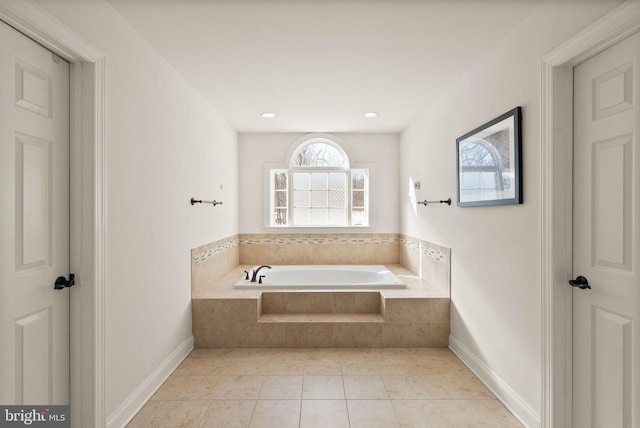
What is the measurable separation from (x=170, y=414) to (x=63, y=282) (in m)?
1.02

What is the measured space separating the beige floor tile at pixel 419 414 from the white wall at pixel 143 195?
1598 mm

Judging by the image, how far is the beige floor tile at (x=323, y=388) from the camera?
7.02ft

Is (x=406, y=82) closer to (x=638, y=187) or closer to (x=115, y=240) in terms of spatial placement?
(x=638, y=187)

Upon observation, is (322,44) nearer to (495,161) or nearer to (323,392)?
(495,161)

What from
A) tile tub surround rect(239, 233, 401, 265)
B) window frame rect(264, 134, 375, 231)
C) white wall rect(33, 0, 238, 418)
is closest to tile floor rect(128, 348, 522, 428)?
white wall rect(33, 0, 238, 418)

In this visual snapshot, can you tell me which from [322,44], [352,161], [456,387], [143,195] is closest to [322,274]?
[352,161]

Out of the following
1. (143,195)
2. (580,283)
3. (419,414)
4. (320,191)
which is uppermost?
(320,191)

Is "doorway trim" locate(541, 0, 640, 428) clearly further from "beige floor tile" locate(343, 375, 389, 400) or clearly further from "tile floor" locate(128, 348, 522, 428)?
"beige floor tile" locate(343, 375, 389, 400)

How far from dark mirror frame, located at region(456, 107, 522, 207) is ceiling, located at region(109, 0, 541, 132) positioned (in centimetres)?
53

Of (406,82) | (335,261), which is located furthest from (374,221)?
(406,82)

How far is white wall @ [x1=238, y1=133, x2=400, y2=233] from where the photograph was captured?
4461 millimetres

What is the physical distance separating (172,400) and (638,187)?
2.66 m

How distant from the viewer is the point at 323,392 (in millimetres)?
2188

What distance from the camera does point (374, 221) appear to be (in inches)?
177
